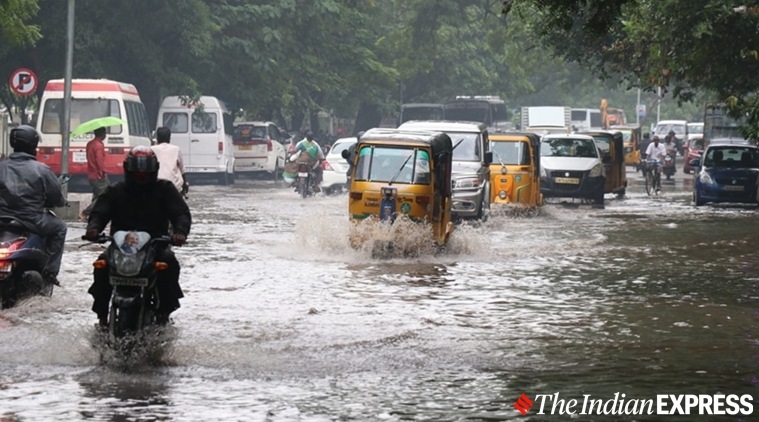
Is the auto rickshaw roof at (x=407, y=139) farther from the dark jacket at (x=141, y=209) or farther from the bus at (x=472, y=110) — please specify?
the bus at (x=472, y=110)

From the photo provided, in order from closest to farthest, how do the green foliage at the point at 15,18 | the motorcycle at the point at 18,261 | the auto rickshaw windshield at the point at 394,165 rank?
the motorcycle at the point at 18,261 < the auto rickshaw windshield at the point at 394,165 < the green foliage at the point at 15,18

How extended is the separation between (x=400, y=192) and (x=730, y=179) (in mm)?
17273

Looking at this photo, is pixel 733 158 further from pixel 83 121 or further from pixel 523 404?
pixel 523 404

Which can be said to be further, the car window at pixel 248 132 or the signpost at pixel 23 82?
the car window at pixel 248 132

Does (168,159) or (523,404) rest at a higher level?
(168,159)

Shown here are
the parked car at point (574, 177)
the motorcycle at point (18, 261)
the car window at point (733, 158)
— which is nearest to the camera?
the motorcycle at point (18, 261)

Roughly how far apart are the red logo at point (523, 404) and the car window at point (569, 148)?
27222 mm

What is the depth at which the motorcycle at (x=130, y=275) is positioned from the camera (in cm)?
985

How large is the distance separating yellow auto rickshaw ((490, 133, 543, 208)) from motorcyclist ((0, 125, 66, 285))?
59.2ft

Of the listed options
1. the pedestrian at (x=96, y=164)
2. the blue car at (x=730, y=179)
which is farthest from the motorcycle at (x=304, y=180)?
the pedestrian at (x=96, y=164)

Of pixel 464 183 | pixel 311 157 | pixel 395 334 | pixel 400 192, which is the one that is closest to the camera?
pixel 395 334

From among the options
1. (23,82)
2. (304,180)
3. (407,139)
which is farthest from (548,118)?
(407,139)

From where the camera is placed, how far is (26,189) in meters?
13.0

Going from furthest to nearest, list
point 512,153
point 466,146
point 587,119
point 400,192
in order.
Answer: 1. point 587,119
2. point 512,153
3. point 466,146
4. point 400,192
